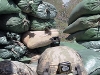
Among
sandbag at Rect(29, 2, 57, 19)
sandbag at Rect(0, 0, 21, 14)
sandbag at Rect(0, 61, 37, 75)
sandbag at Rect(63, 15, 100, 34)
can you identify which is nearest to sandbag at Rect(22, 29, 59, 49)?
sandbag at Rect(29, 2, 57, 19)

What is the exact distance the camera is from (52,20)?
3342 millimetres

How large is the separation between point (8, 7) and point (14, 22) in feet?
0.58

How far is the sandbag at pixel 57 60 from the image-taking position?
6.61 feet

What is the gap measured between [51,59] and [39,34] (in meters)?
1.12

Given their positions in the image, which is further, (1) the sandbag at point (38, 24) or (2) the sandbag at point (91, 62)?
(1) the sandbag at point (38, 24)

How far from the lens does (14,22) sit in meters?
2.96

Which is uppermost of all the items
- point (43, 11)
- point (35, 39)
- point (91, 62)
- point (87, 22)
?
point (43, 11)

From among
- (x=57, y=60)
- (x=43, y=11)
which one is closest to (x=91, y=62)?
(x=43, y=11)

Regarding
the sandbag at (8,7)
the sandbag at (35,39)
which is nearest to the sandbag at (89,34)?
the sandbag at (35,39)

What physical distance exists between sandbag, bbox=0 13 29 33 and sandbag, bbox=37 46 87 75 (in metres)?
0.92

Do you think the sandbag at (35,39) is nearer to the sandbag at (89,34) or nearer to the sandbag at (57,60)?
the sandbag at (89,34)

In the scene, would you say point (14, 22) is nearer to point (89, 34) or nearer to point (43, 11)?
point (43, 11)

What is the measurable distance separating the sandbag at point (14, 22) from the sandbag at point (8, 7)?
8 cm

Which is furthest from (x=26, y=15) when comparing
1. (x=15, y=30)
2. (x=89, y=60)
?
(x=89, y=60)
